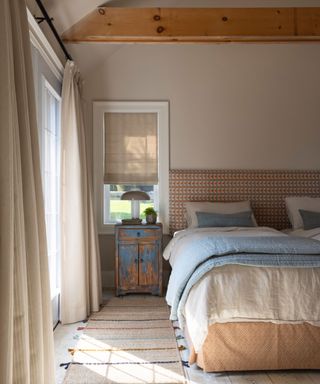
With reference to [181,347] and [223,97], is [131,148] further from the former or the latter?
[181,347]

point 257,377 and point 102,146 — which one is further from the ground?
point 102,146

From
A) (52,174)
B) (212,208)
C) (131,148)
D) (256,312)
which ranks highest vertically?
(131,148)

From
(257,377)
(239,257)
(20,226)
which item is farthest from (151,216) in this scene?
(20,226)

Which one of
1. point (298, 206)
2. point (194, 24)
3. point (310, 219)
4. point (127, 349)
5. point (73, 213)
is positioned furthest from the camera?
point (298, 206)

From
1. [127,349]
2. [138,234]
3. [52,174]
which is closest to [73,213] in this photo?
[52,174]

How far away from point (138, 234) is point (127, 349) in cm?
152

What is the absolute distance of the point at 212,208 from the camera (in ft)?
13.3

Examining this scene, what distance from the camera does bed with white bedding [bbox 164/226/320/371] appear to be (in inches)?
83.1

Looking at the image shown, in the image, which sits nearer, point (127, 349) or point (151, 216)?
point (127, 349)

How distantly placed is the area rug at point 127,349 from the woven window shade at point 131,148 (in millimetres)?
1631

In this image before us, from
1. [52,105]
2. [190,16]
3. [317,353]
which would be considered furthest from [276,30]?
[317,353]

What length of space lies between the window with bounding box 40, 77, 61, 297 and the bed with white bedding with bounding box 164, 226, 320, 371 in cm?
152

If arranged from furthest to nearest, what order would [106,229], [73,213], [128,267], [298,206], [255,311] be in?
[106,229], [298,206], [128,267], [73,213], [255,311]

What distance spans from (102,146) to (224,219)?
1.79 meters
